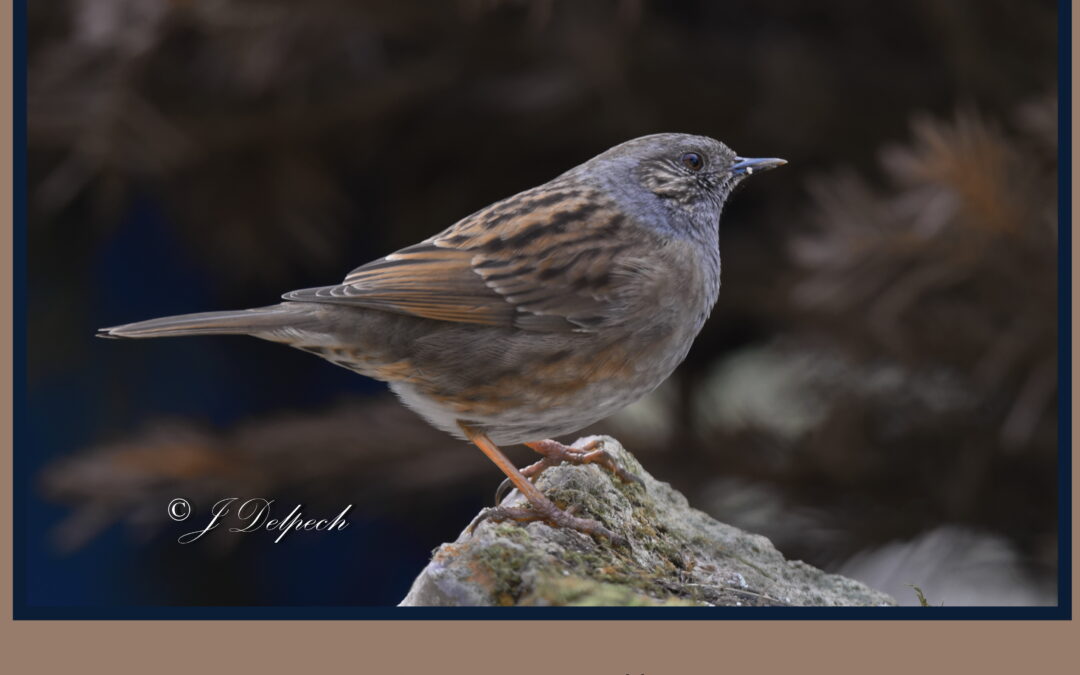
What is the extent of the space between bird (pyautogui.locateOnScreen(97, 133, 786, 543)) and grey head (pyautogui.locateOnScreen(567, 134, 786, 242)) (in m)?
0.09

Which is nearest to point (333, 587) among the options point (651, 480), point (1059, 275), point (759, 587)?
point (651, 480)

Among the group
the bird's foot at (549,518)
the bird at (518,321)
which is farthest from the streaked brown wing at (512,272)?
the bird's foot at (549,518)

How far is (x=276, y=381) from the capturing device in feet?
12.5

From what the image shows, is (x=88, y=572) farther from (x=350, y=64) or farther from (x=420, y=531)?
(x=350, y=64)

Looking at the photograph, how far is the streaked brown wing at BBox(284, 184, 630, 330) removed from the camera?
221 cm

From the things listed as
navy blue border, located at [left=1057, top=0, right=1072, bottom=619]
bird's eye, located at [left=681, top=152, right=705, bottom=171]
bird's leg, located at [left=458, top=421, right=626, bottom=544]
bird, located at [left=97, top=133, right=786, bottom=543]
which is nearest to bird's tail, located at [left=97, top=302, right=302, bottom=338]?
bird, located at [left=97, top=133, right=786, bottom=543]

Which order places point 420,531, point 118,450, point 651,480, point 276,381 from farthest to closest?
point 276,381 < point 420,531 < point 118,450 < point 651,480

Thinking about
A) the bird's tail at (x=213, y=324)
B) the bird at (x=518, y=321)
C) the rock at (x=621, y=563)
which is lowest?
the rock at (x=621, y=563)

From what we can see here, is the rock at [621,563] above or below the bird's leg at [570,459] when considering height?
below

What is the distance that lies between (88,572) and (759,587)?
2.46m

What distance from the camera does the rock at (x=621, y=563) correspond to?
171cm

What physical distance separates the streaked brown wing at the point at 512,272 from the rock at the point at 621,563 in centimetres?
33
